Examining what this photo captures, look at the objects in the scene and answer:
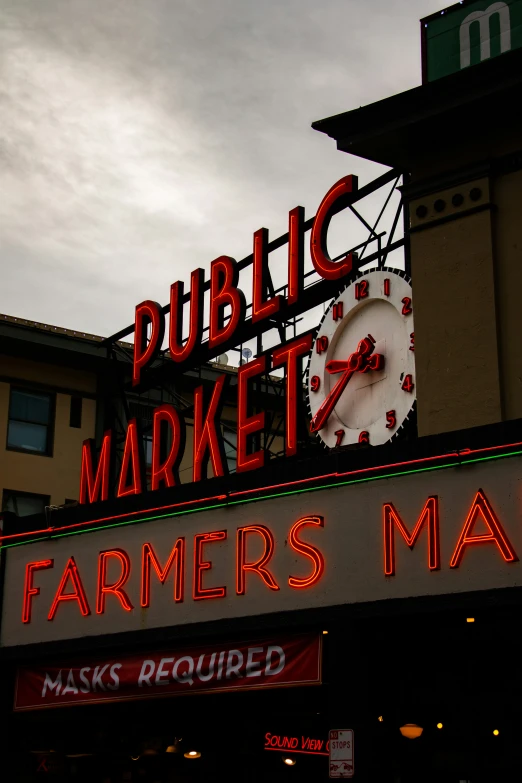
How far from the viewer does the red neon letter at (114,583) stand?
867 inches

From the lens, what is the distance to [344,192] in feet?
84.9

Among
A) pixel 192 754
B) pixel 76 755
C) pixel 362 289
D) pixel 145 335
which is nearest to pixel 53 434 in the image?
pixel 145 335

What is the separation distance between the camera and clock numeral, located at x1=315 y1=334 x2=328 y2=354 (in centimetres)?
2539

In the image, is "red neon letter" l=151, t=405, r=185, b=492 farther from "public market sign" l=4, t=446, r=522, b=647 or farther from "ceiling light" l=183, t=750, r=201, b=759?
"ceiling light" l=183, t=750, r=201, b=759

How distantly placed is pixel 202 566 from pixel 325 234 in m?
8.87

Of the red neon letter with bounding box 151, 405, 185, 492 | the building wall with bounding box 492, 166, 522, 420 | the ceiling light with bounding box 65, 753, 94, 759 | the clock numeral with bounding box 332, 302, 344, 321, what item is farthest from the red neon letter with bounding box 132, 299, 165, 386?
the building wall with bounding box 492, 166, 522, 420

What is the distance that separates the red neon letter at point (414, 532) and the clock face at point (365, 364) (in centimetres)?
518

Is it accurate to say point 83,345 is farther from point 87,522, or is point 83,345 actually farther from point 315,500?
point 315,500

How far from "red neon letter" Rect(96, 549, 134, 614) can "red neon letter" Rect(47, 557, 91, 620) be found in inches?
15.3

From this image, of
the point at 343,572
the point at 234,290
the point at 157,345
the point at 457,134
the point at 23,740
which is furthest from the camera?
the point at 157,345

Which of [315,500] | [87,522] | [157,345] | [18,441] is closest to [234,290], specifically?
[157,345]

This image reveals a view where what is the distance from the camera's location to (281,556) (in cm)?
1961

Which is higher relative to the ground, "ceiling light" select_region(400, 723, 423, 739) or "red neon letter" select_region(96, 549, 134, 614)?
"red neon letter" select_region(96, 549, 134, 614)

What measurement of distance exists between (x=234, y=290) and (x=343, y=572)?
11.4 m
